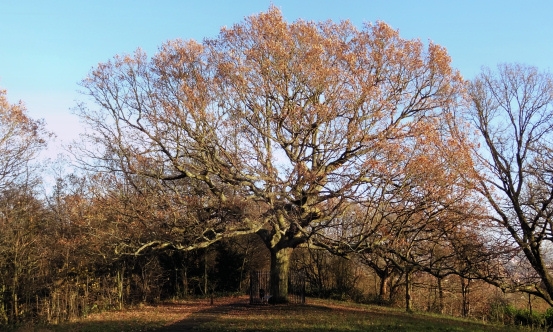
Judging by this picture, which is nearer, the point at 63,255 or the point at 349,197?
the point at 349,197

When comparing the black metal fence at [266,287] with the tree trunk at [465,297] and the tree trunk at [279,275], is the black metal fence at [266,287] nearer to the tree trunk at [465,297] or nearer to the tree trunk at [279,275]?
the tree trunk at [279,275]

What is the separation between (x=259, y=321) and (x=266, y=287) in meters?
7.02

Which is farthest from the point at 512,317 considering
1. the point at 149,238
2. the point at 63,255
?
the point at 63,255

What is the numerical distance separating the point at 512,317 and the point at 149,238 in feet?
56.1

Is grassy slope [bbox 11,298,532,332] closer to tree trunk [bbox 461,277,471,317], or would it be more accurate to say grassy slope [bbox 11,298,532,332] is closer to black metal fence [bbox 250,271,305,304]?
black metal fence [bbox 250,271,305,304]

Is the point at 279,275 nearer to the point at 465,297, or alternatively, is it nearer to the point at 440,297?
the point at 440,297

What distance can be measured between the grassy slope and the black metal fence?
4.64 feet

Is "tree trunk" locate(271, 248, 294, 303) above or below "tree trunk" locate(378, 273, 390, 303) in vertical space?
above

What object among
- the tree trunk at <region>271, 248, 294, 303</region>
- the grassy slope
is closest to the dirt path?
the grassy slope

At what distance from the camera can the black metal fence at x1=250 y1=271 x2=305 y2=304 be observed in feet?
65.5

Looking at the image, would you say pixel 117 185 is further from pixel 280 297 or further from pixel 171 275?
pixel 171 275

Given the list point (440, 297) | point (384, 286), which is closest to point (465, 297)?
point (440, 297)

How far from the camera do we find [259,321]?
14344 millimetres

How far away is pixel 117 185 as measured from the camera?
62.2 ft
